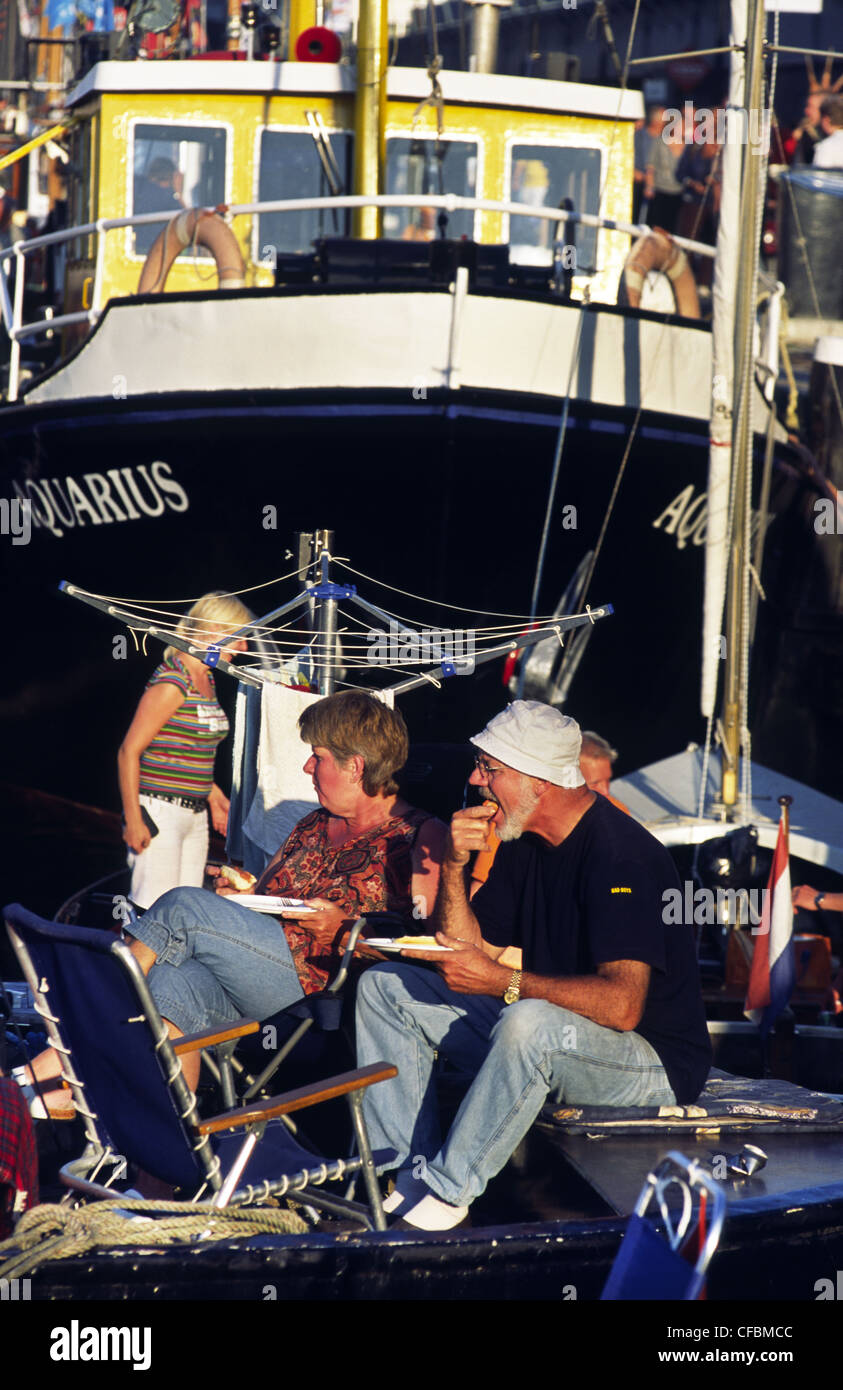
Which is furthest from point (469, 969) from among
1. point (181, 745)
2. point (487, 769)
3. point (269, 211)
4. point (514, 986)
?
point (269, 211)

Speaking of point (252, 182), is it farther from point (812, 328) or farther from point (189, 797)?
point (812, 328)

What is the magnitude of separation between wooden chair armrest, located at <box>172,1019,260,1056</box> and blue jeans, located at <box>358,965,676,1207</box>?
1.15ft

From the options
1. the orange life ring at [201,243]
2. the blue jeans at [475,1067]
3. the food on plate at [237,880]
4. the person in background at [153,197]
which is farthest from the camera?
the person in background at [153,197]

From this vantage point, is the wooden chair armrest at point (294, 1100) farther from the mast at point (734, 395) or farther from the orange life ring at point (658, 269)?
the orange life ring at point (658, 269)

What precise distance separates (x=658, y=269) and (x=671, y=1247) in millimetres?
7388

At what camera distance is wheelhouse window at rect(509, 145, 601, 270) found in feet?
31.9

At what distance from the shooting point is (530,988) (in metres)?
3.85

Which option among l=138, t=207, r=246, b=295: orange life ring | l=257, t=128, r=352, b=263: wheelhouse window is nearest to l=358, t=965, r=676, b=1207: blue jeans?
l=138, t=207, r=246, b=295: orange life ring

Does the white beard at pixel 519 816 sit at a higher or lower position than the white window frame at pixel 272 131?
lower

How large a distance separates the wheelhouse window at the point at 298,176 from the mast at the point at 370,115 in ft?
0.56

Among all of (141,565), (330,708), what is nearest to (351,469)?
(141,565)

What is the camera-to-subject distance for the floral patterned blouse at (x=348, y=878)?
4.54m

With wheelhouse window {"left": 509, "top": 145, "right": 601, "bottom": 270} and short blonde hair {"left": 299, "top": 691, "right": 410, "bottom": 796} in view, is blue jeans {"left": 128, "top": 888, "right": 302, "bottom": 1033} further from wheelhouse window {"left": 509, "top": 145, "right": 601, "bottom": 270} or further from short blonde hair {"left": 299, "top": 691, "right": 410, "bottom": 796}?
wheelhouse window {"left": 509, "top": 145, "right": 601, "bottom": 270}
